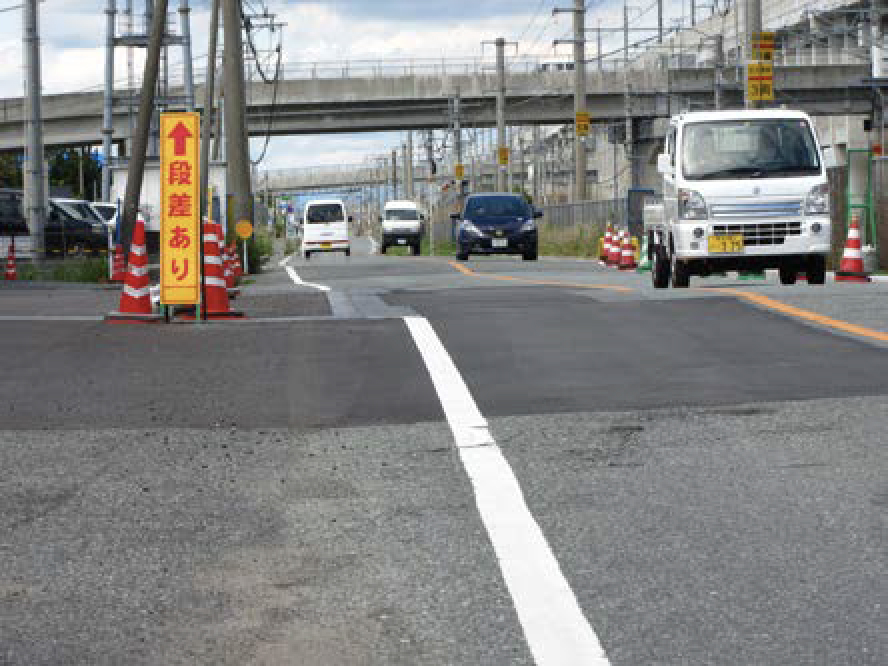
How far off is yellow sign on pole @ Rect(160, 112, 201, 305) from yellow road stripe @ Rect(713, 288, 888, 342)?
4.95m

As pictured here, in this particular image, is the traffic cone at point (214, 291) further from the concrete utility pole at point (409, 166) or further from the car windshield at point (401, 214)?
the concrete utility pole at point (409, 166)

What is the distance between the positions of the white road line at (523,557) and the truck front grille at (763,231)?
1096 centimetres

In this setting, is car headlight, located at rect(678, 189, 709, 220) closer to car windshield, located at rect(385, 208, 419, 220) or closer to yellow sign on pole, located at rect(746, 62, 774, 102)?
yellow sign on pole, located at rect(746, 62, 774, 102)

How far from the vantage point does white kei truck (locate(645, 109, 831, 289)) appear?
18.6 metres

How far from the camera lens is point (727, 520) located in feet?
17.8

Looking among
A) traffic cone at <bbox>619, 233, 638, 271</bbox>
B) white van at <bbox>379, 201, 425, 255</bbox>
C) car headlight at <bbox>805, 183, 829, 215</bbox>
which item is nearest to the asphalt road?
car headlight at <bbox>805, 183, 829, 215</bbox>

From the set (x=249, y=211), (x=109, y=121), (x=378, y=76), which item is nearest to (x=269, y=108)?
(x=378, y=76)

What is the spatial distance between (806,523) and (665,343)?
18.2ft

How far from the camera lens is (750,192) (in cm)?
1856

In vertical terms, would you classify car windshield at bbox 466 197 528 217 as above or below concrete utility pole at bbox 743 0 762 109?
below

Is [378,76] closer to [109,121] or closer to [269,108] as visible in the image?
[269,108]

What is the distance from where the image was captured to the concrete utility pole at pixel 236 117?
35719 millimetres

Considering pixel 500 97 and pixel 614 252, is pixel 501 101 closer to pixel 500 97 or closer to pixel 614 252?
pixel 500 97

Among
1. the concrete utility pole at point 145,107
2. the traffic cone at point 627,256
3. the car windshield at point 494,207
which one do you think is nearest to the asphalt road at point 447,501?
the concrete utility pole at point 145,107
